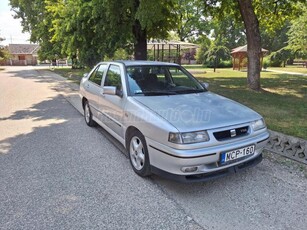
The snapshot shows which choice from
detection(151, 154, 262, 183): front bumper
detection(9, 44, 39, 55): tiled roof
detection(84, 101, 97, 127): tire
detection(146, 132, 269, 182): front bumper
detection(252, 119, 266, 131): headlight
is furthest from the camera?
detection(9, 44, 39, 55): tiled roof

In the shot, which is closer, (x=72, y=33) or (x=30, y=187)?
(x=30, y=187)

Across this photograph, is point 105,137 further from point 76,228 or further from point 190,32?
point 190,32

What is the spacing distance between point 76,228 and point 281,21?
16151mm

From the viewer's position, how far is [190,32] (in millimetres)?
41125

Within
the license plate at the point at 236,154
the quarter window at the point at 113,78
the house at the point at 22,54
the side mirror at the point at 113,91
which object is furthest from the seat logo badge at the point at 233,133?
the house at the point at 22,54

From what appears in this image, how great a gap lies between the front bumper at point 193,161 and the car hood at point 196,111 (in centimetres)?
26

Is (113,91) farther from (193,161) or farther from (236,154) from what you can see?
(236,154)

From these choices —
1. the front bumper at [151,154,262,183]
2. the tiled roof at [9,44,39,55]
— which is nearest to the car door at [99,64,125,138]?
the front bumper at [151,154,262,183]

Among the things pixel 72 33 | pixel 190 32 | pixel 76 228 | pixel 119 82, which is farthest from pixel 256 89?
pixel 190 32

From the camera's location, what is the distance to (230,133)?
3053mm

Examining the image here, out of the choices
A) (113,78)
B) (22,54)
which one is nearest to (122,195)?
(113,78)

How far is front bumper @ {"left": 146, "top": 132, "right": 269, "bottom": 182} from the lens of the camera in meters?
2.83

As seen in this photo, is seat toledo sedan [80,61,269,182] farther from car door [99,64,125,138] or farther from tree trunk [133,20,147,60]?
tree trunk [133,20,147,60]

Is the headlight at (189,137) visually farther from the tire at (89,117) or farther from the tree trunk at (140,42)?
the tree trunk at (140,42)
